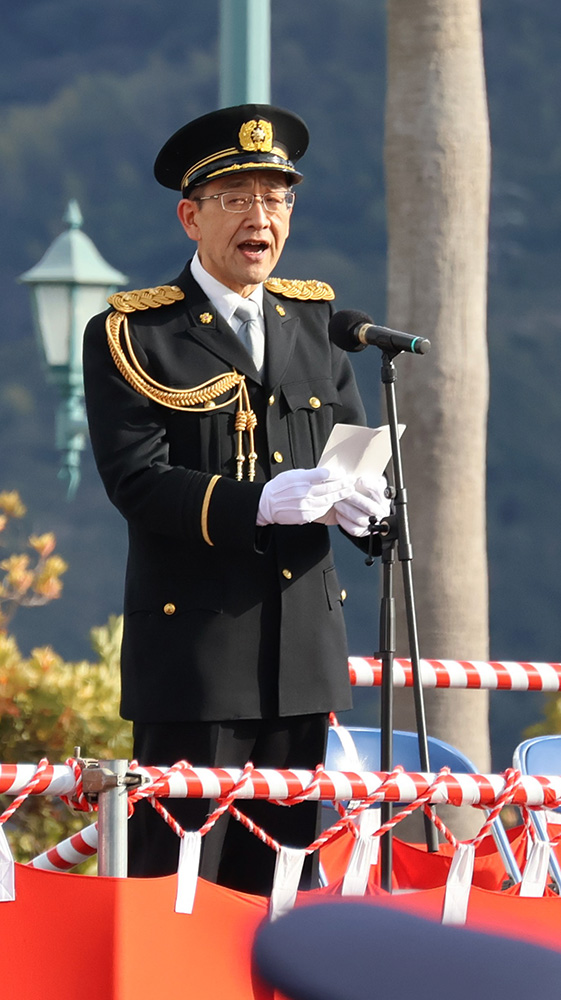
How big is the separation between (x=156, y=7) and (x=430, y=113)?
15.0 metres

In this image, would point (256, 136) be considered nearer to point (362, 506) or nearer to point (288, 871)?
point (362, 506)

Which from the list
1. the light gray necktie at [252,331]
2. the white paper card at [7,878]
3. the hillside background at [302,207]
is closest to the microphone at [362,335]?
the light gray necktie at [252,331]

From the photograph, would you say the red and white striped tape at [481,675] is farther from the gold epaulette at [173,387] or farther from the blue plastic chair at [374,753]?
the gold epaulette at [173,387]

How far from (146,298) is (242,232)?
0.23m

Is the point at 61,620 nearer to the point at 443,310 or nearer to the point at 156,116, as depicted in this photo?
the point at 156,116

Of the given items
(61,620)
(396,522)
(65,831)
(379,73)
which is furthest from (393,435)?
(379,73)

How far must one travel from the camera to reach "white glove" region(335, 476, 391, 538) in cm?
302

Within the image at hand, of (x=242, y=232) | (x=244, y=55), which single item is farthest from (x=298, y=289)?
(x=244, y=55)

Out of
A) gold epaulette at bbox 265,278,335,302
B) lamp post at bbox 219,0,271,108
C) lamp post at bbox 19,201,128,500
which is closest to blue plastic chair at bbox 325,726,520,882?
gold epaulette at bbox 265,278,335,302

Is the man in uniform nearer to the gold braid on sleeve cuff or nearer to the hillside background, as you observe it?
the gold braid on sleeve cuff

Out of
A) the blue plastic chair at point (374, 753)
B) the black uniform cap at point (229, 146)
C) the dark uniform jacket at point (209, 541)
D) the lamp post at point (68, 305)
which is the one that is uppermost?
the lamp post at point (68, 305)

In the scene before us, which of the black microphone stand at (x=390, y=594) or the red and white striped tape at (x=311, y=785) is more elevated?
the black microphone stand at (x=390, y=594)

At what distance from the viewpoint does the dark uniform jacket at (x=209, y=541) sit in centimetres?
303

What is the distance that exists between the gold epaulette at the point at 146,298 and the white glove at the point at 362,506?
54cm
